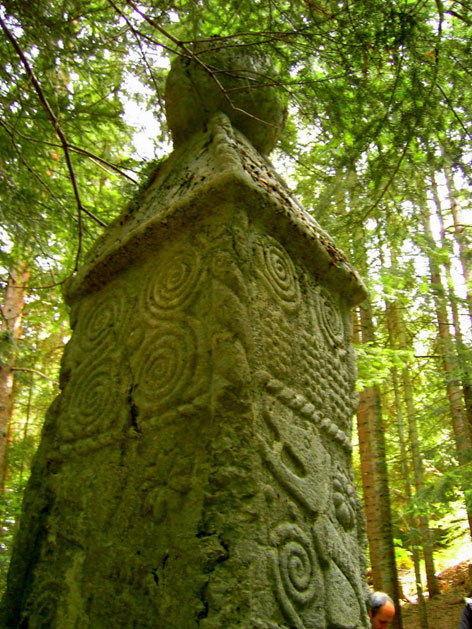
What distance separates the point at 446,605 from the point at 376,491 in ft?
14.8

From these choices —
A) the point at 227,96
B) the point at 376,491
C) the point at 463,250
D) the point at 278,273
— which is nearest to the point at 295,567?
the point at 278,273

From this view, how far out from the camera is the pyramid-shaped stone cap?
185 cm

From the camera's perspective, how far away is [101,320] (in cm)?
215

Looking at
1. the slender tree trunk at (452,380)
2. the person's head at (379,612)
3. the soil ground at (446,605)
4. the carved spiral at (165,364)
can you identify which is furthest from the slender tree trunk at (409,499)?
the carved spiral at (165,364)

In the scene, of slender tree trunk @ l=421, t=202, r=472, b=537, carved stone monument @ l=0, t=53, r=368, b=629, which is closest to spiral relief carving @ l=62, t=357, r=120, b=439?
carved stone monument @ l=0, t=53, r=368, b=629

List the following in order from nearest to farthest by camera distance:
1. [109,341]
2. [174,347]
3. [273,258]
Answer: [174,347] → [273,258] → [109,341]

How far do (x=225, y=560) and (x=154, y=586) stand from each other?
263 mm

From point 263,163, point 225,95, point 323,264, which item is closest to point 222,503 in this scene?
point 323,264

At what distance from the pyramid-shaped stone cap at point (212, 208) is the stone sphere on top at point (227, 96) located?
4.8 inches

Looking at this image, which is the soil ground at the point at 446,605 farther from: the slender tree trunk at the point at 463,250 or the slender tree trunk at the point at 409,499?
the slender tree trunk at the point at 463,250

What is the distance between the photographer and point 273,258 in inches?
74.4

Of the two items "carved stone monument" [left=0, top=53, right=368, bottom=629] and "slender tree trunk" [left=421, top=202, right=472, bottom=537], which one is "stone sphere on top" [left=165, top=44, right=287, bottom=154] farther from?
"slender tree trunk" [left=421, top=202, right=472, bottom=537]

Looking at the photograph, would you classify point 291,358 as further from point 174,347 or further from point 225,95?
point 225,95

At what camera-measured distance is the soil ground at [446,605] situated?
28.2 ft
